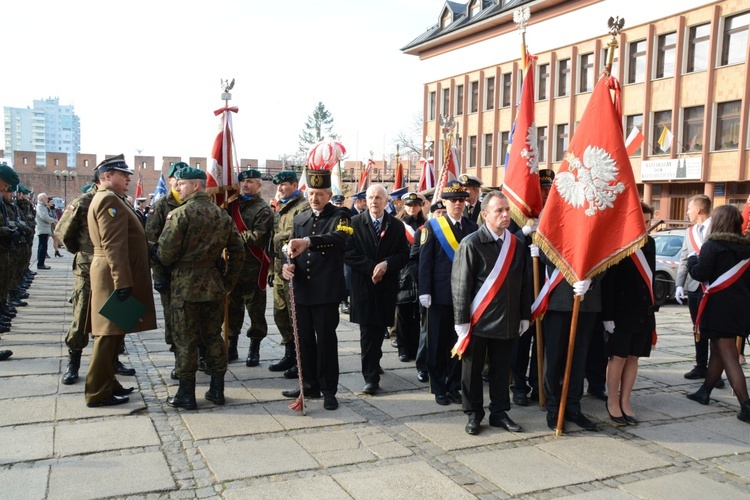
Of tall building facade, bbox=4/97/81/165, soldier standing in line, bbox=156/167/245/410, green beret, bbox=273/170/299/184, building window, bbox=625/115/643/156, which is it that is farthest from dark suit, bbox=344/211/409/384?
tall building facade, bbox=4/97/81/165

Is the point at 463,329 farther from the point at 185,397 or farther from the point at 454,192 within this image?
the point at 185,397

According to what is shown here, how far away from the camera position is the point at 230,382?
6590 mm

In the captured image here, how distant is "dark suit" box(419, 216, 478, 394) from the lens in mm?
6055

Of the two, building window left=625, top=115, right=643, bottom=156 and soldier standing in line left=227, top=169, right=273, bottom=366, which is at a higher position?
building window left=625, top=115, right=643, bottom=156

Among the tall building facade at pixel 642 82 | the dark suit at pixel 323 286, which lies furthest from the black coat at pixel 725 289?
the tall building facade at pixel 642 82

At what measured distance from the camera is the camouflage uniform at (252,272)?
280 inches

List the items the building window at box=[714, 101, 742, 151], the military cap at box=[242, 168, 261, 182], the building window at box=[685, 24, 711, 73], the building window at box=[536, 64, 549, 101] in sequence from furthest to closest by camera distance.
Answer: the building window at box=[536, 64, 549, 101], the building window at box=[685, 24, 711, 73], the building window at box=[714, 101, 742, 151], the military cap at box=[242, 168, 261, 182]

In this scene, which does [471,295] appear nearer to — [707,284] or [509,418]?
[509,418]

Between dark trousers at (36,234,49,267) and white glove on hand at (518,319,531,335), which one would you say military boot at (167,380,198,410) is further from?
dark trousers at (36,234,49,267)

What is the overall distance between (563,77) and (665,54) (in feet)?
19.6

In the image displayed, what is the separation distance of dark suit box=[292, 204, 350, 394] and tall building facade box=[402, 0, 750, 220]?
15.1 meters

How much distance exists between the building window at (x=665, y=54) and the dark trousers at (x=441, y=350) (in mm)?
27019

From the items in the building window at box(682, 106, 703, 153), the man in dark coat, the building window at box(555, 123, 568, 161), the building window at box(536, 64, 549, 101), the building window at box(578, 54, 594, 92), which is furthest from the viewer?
the building window at box(536, 64, 549, 101)

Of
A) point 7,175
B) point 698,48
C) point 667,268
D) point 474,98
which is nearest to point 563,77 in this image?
point 474,98
